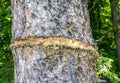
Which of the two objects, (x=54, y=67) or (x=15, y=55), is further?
(x=15, y=55)

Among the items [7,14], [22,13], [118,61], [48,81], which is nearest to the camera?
[48,81]

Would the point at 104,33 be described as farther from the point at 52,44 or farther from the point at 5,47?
the point at 52,44

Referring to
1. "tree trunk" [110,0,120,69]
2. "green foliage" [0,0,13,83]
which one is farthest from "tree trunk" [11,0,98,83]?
"tree trunk" [110,0,120,69]

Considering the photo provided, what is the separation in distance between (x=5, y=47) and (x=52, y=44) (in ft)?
19.0

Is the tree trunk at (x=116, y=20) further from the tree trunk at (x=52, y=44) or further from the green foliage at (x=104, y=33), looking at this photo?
the tree trunk at (x=52, y=44)

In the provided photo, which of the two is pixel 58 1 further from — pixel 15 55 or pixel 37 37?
pixel 15 55

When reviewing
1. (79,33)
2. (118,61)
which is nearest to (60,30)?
(79,33)

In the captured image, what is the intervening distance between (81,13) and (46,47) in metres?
0.29

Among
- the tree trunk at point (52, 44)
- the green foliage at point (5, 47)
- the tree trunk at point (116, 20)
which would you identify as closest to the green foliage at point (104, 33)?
the tree trunk at point (116, 20)

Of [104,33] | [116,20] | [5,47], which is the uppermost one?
[116,20]

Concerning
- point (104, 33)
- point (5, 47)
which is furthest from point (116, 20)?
point (5, 47)

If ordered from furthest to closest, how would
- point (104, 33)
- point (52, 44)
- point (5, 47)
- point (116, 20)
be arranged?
point (104, 33) → point (116, 20) → point (5, 47) → point (52, 44)

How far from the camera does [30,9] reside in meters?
1.77

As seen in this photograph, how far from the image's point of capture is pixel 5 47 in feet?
24.2
